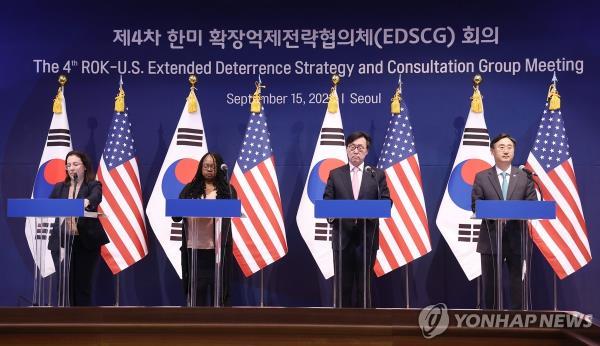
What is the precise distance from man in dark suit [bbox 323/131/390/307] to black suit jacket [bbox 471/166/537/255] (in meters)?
→ 0.64

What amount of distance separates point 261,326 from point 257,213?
130 inches

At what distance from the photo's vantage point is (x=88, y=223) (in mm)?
6031

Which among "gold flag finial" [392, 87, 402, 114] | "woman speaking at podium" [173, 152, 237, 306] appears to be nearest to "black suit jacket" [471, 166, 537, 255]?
"gold flag finial" [392, 87, 402, 114]

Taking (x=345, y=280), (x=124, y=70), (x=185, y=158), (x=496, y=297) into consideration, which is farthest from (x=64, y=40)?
(x=496, y=297)

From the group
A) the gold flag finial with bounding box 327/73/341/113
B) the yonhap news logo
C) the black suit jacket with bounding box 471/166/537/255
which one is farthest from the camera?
the gold flag finial with bounding box 327/73/341/113

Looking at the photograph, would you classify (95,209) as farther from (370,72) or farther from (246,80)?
(370,72)

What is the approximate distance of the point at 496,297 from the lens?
5.61m

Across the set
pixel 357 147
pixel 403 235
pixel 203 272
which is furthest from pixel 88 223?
pixel 403 235

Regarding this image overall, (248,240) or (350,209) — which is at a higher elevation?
A: (350,209)

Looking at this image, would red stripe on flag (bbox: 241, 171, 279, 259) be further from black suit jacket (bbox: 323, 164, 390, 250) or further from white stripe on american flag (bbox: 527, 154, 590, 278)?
white stripe on american flag (bbox: 527, 154, 590, 278)

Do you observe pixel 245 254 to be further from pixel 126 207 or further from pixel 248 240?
pixel 126 207

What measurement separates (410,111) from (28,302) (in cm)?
359

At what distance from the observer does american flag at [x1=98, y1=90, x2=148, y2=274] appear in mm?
6570

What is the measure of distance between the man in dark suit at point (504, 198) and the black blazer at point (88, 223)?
2.66m
